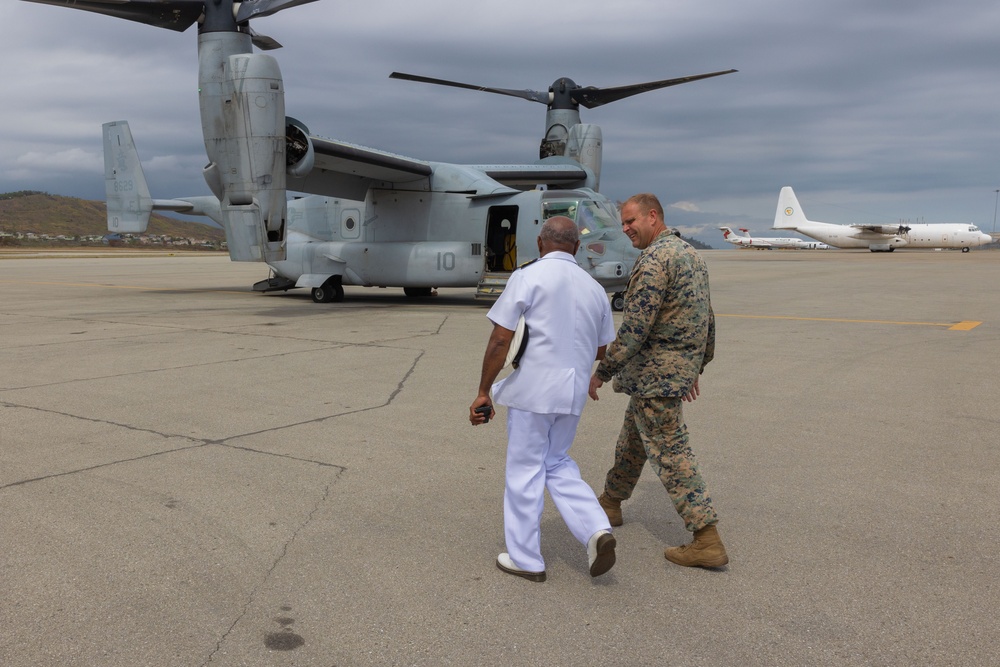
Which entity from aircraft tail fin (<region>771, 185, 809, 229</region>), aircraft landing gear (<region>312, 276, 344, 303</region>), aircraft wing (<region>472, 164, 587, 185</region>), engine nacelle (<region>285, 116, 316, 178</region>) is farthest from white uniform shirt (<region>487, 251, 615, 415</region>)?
aircraft tail fin (<region>771, 185, 809, 229</region>)

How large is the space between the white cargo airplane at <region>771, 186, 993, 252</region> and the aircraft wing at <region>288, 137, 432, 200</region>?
60331 millimetres

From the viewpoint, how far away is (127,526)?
371 centimetres

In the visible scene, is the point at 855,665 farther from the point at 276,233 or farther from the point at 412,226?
→ the point at 412,226

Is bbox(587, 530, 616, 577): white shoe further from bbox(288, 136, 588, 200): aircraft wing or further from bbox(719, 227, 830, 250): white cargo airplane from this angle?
bbox(719, 227, 830, 250): white cargo airplane

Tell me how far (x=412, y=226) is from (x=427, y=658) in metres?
13.9

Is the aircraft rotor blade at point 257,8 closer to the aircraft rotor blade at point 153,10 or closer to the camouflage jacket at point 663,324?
the aircraft rotor blade at point 153,10

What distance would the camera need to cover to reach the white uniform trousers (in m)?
3.24

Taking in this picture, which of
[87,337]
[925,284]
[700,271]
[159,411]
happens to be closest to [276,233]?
[87,337]

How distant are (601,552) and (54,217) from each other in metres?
139

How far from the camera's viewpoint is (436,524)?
3838mm

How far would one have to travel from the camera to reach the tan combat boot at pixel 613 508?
387 cm

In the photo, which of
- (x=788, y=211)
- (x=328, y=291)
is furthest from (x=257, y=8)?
(x=788, y=211)

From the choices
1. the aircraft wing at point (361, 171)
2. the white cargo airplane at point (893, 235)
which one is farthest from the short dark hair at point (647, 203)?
the white cargo airplane at point (893, 235)

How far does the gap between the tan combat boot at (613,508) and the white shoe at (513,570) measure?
73cm
